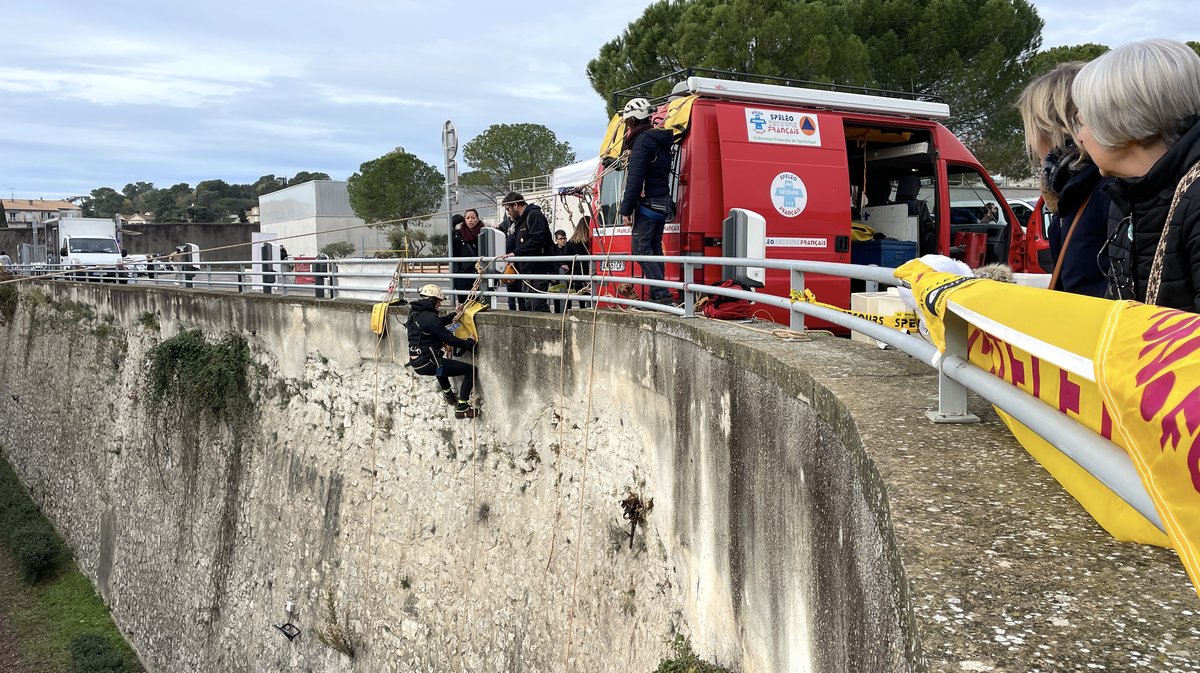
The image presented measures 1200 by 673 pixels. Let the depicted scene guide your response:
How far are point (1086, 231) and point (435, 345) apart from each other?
638 cm

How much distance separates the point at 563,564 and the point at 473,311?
2.74 m

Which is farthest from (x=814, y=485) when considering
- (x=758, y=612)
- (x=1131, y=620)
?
(x=1131, y=620)

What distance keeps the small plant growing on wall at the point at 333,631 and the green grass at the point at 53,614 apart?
7.68m

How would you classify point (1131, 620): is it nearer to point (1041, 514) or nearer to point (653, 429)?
point (1041, 514)

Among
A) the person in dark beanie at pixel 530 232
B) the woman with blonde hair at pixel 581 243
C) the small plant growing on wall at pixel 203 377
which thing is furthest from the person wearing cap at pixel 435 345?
the small plant growing on wall at pixel 203 377

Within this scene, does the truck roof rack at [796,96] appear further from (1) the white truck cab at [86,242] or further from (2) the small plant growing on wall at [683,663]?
(1) the white truck cab at [86,242]

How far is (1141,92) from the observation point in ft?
6.48

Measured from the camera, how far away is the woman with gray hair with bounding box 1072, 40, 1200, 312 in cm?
186

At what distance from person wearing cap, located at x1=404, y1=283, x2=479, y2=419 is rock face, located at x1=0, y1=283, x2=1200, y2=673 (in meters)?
0.20

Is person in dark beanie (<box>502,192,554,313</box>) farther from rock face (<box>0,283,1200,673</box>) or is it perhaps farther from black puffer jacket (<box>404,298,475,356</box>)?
black puffer jacket (<box>404,298,475,356</box>)

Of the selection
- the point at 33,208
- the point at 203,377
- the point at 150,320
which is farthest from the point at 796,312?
the point at 33,208

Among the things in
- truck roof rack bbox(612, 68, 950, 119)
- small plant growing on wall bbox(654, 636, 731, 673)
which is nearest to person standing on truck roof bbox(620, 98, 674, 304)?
truck roof rack bbox(612, 68, 950, 119)

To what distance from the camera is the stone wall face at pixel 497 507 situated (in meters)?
3.40

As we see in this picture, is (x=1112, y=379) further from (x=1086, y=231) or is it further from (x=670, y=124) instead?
(x=670, y=124)
